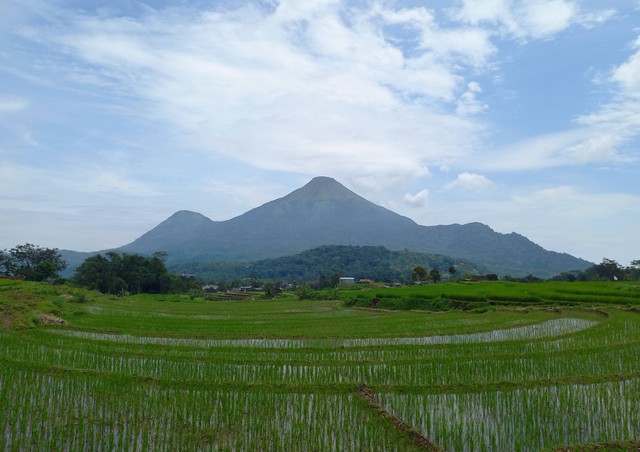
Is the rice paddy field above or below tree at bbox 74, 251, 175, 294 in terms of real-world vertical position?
below

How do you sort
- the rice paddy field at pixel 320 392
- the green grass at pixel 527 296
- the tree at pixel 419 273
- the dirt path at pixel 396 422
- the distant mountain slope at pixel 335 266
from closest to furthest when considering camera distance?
the dirt path at pixel 396 422, the rice paddy field at pixel 320 392, the green grass at pixel 527 296, the tree at pixel 419 273, the distant mountain slope at pixel 335 266

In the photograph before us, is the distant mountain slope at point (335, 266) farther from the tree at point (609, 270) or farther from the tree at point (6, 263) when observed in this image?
the tree at point (6, 263)

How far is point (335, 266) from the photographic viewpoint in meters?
133

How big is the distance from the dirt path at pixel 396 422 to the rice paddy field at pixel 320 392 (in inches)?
1.0

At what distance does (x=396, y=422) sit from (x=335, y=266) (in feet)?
415

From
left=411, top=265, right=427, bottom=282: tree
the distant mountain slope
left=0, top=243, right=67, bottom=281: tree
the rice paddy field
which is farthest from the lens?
the distant mountain slope

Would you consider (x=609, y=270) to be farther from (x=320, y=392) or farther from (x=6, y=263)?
(x=6, y=263)

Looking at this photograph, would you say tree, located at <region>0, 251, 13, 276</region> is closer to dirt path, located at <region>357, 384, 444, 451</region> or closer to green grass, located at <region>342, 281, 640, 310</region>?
green grass, located at <region>342, 281, 640, 310</region>

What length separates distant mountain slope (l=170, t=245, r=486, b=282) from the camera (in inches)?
5017

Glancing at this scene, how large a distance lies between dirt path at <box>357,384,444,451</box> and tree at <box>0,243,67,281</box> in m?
57.8

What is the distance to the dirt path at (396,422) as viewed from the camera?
583cm

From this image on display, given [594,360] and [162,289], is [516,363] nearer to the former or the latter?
[594,360]

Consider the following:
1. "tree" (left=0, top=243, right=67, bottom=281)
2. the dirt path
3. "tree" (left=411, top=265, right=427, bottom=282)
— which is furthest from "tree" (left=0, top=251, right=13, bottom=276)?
the dirt path

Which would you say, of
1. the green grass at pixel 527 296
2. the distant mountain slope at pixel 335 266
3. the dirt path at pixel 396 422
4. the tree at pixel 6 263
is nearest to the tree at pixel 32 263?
the tree at pixel 6 263
